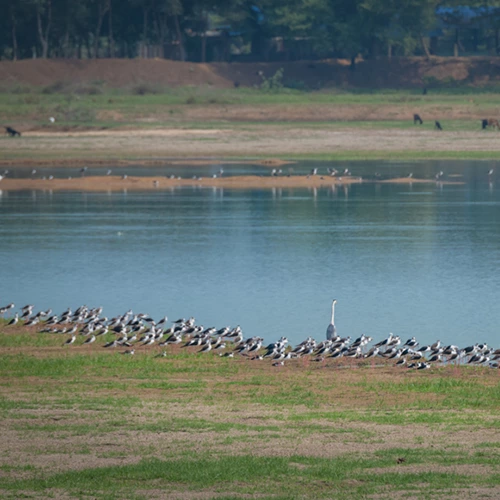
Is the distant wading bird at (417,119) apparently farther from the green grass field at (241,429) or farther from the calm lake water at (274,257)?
the green grass field at (241,429)

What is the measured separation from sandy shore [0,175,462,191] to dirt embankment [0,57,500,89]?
128 feet

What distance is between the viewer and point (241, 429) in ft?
40.9

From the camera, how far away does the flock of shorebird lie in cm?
1794

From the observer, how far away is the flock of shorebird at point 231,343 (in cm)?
1794

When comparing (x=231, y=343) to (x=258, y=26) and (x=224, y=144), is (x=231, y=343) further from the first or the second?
(x=258, y=26)

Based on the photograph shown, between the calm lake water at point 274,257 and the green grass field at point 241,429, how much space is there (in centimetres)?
499

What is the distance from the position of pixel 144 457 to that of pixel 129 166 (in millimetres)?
44953

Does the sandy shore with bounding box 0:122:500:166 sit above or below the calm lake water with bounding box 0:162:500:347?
above

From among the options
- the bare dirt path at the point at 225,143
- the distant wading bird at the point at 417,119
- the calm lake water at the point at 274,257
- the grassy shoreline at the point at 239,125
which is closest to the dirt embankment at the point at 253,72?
the grassy shoreline at the point at 239,125

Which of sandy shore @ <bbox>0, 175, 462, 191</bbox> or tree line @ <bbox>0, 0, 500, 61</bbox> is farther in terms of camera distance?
tree line @ <bbox>0, 0, 500, 61</bbox>

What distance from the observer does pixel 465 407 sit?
1395 cm

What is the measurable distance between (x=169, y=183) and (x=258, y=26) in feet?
167

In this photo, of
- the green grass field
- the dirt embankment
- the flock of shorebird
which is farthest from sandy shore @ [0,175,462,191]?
the dirt embankment

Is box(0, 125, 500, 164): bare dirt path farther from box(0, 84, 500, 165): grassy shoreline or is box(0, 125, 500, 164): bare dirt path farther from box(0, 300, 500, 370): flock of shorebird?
box(0, 300, 500, 370): flock of shorebird
